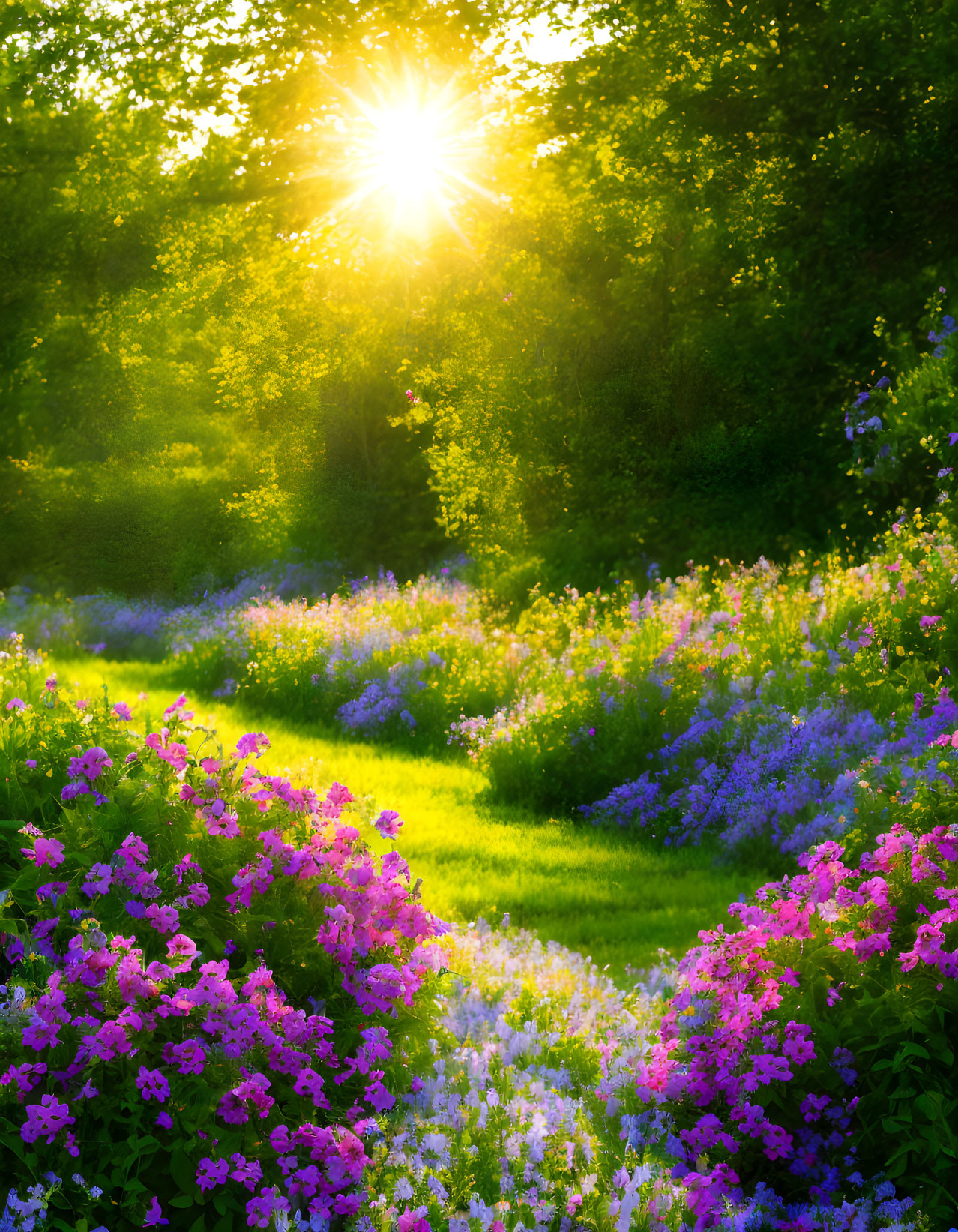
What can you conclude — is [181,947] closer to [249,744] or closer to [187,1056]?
[187,1056]

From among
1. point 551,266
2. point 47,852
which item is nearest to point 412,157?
point 551,266

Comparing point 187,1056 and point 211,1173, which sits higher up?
point 187,1056

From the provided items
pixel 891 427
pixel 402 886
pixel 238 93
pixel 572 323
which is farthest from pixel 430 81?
→ pixel 402 886

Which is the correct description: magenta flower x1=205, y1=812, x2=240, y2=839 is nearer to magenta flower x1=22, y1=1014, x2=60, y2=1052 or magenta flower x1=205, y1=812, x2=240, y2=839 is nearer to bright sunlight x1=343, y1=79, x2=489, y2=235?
magenta flower x1=22, y1=1014, x2=60, y2=1052

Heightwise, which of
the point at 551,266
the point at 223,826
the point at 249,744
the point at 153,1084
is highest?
the point at 551,266

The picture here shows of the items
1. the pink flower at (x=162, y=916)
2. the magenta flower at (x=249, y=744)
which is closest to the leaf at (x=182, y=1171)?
the pink flower at (x=162, y=916)

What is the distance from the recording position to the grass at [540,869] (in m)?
5.88

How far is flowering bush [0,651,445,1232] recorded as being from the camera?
9.99ft

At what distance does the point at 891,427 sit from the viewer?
1262 cm

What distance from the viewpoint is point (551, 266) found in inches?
725

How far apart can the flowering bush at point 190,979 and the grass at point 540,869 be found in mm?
660

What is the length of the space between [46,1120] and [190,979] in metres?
0.65

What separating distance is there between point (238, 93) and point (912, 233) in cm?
1006

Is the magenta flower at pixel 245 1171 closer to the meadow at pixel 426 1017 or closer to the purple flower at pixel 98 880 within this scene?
the meadow at pixel 426 1017
